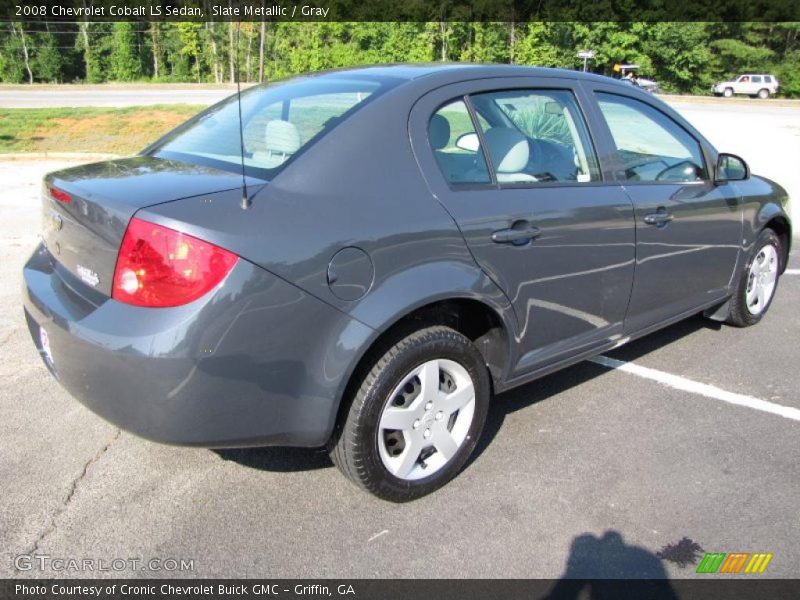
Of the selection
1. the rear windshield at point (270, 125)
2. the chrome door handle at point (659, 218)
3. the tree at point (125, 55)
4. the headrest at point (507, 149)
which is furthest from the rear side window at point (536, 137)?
the tree at point (125, 55)

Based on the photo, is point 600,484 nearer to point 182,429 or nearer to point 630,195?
point 630,195

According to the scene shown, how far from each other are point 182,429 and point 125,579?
0.60m

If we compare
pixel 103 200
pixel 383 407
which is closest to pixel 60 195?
pixel 103 200

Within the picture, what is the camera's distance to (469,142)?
296 cm

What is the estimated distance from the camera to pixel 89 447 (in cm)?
317

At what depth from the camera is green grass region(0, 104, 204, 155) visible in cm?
1448

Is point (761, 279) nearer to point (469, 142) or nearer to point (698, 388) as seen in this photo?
point (698, 388)

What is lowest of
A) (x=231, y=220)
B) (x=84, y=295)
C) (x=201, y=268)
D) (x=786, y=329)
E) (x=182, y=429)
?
(x=786, y=329)

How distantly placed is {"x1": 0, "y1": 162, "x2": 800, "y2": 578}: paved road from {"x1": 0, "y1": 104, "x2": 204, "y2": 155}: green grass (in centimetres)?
1171

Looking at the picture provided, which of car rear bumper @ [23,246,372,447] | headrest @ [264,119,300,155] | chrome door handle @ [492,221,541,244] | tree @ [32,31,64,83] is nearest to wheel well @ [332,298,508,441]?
car rear bumper @ [23,246,372,447]

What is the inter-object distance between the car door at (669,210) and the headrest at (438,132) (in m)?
1.01

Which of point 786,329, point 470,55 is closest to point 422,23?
point 470,55

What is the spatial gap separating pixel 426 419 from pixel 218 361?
3.11 ft

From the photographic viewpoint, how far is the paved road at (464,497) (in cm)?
250
